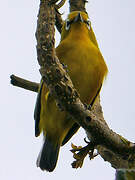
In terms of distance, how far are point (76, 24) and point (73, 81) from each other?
97 cm

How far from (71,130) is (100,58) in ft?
3.65

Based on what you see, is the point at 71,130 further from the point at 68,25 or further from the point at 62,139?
the point at 68,25

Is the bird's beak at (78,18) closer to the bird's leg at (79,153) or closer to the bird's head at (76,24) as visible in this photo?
the bird's head at (76,24)

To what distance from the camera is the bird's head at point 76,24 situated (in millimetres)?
4344

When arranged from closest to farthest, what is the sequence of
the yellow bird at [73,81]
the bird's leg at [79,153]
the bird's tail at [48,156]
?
the bird's leg at [79,153] < the yellow bird at [73,81] < the bird's tail at [48,156]

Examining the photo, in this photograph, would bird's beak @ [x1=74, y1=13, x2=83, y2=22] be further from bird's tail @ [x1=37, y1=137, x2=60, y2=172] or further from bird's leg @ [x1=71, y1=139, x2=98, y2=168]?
bird's leg @ [x1=71, y1=139, x2=98, y2=168]

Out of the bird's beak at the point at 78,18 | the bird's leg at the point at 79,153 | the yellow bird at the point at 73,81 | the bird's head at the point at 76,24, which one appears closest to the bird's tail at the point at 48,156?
the yellow bird at the point at 73,81

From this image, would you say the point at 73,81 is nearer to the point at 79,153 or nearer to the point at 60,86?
the point at 79,153

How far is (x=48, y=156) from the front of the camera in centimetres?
439

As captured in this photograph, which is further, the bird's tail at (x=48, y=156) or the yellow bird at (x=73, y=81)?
the bird's tail at (x=48, y=156)

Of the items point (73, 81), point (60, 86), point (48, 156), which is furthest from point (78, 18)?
point (60, 86)

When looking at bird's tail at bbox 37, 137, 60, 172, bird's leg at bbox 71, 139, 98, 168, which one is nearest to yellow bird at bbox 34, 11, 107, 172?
bird's tail at bbox 37, 137, 60, 172

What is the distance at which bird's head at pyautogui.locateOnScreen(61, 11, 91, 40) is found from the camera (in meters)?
4.34

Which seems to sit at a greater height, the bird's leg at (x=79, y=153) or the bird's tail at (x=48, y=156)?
the bird's leg at (x=79, y=153)
